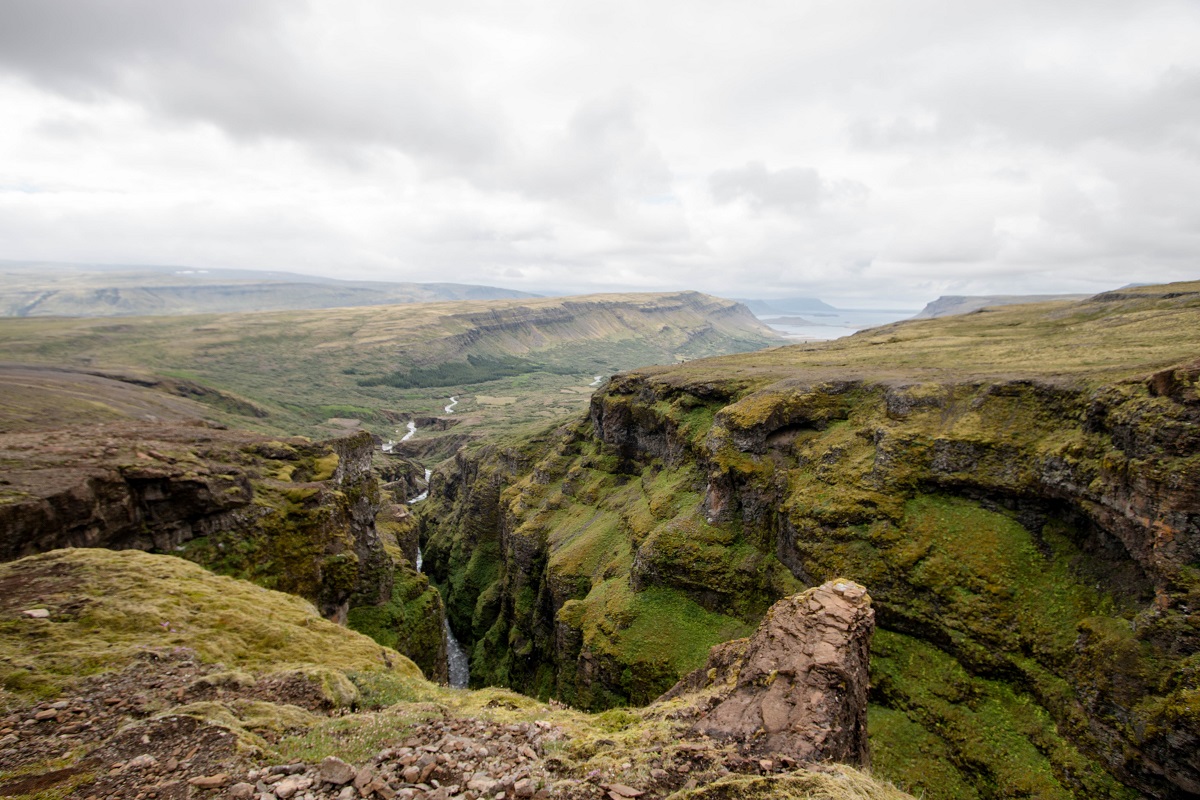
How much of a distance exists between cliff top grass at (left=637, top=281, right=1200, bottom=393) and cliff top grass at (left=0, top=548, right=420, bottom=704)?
47452 millimetres

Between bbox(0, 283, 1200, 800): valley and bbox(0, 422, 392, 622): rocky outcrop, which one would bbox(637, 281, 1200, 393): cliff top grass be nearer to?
bbox(0, 283, 1200, 800): valley

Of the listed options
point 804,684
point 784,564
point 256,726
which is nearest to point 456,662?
point 784,564

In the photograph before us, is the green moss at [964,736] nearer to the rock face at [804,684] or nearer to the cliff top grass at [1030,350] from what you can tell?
the rock face at [804,684]

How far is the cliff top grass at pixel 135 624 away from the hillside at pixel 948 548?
1023 inches

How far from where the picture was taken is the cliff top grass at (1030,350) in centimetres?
4209

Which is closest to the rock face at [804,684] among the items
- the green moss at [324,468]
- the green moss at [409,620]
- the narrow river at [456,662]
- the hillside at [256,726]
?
the hillside at [256,726]

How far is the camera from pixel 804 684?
14.8 meters

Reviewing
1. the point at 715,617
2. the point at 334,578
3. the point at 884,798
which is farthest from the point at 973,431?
the point at 334,578

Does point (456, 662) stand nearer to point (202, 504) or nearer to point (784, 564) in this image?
point (202, 504)

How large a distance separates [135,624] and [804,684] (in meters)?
23.7

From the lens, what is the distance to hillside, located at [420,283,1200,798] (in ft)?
87.4

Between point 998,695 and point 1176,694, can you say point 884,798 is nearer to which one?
point 1176,694

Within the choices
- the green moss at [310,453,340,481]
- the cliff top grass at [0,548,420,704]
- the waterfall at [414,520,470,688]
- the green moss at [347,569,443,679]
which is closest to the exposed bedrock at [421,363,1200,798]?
the waterfall at [414,520,470,688]

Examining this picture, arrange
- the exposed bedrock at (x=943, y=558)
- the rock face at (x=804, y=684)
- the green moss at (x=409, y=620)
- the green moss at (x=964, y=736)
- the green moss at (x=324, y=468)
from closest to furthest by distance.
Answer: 1. the rock face at (x=804, y=684)
2. the exposed bedrock at (x=943, y=558)
3. the green moss at (x=964, y=736)
4. the green moss at (x=409, y=620)
5. the green moss at (x=324, y=468)
